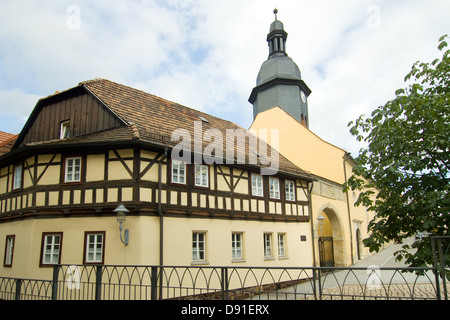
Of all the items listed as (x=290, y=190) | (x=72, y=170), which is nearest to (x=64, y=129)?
(x=72, y=170)

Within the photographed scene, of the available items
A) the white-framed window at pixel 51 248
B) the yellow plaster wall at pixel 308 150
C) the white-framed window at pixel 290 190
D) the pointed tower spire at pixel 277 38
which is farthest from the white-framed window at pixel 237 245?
the pointed tower spire at pixel 277 38

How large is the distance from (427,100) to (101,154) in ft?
30.6

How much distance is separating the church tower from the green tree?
68.4 feet

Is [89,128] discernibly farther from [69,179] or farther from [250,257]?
[250,257]

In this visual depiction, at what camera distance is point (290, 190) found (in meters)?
18.1

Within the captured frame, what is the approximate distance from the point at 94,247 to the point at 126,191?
6.53 feet

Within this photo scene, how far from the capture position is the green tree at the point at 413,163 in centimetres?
616

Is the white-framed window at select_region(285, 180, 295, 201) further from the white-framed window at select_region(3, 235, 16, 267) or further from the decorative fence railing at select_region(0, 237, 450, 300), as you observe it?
the white-framed window at select_region(3, 235, 16, 267)

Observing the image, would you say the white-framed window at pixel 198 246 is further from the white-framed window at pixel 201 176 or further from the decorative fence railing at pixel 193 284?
the white-framed window at pixel 201 176

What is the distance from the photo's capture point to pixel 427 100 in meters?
6.29

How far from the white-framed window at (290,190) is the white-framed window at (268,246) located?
89.2 inches

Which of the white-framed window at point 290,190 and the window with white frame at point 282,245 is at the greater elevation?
the white-framed window at point 290,190
